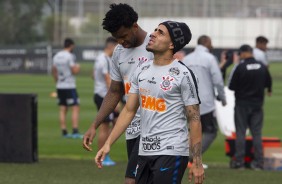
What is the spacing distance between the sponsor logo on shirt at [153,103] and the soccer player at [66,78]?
505 inches

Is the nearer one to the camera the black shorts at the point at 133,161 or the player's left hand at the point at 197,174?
the player's left hand at the point at 197,174

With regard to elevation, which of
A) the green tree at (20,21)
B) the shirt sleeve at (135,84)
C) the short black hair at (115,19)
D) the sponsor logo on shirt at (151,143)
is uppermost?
the short black hair at (115,19)

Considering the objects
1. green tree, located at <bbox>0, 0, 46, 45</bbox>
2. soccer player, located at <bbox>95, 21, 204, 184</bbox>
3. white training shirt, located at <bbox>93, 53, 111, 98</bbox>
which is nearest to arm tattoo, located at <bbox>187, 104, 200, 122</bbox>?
soccer player, located at <bbox>95, 21, 204, 184</bbox>

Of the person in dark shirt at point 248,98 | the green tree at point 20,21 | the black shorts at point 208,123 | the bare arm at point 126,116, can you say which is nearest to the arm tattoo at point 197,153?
the bare arm at point 126,116

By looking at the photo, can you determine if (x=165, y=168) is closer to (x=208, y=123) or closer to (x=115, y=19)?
(x=115, y=19)

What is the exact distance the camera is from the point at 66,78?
20656mm

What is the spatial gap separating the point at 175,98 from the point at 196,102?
0.56ft

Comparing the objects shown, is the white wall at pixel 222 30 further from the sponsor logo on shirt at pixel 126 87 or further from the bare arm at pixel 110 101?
the sponsor logo on shirt at pixel 126 87

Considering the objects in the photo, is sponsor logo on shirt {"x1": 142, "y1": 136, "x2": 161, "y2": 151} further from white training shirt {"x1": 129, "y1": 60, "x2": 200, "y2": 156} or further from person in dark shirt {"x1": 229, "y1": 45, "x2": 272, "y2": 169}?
person in dark shirt {"x1": 229, "y1": 45, "x2": 272, "y2": 169}

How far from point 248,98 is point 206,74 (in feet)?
3.92

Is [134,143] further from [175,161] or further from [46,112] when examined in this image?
[46,112]

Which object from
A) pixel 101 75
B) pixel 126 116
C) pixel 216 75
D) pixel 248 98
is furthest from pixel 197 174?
pixel 101 75

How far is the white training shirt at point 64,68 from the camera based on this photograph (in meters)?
20.4

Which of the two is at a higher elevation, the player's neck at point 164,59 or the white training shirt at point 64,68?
the player's neck at point 164,59
